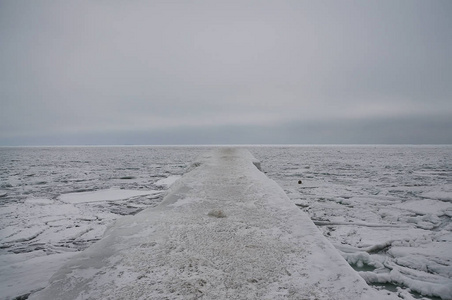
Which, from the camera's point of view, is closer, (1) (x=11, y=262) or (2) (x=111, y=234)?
(2) (x=111, y=234)

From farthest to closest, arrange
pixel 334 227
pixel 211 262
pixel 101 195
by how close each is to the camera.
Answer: pixel 101 195 → pixel 334 227 → pixel 211 262

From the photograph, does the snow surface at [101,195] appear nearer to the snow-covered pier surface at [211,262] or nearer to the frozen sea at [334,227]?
the frozen sea at [334,227]

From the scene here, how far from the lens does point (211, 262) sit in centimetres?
139

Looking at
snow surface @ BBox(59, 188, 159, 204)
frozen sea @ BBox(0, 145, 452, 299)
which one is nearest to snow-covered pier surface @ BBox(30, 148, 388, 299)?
frozen sea @ BBox(0, 145, 452, 299)

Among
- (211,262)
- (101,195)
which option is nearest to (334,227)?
(211,262)

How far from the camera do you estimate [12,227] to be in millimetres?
2953

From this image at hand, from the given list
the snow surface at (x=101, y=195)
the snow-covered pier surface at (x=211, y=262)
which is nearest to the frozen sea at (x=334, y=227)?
the snow surface at (x=101, y=195)

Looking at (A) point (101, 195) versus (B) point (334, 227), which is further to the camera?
(A) point (101, 195)

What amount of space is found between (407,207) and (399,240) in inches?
67.6

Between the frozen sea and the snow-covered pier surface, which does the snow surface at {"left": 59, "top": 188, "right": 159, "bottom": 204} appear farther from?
the snow-covered pier surface

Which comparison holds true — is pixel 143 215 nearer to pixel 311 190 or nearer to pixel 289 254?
pixel 289 254

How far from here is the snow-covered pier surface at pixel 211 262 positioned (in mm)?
1146

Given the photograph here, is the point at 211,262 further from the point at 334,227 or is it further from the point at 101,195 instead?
the point at 101,195

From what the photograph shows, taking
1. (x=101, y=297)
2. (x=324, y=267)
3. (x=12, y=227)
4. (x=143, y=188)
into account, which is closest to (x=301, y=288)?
(x=324, y=267)
